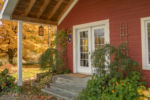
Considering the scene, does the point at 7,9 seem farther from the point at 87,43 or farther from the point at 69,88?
the point at 69,88

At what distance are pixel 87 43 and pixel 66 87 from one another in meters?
1.96

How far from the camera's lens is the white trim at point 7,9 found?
186 inches

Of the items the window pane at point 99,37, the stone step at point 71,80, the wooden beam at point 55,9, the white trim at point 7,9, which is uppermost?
the wooden beam at point 55,9

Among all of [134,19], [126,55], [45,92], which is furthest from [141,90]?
[45,92]

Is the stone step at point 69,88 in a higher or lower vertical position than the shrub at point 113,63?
lower

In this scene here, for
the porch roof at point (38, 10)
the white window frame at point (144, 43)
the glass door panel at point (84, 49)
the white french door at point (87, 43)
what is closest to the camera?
the white window frame at point (144, 43)

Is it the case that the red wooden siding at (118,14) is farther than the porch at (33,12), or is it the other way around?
the porch at (33,12)

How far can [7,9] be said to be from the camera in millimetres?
4902

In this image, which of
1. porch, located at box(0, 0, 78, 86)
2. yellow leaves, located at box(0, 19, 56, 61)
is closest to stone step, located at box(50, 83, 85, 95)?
porch, located at box(0, 0, 78, 86)

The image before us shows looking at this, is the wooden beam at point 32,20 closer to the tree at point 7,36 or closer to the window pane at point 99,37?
the window pane at point 99,37

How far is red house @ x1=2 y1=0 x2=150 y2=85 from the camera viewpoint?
3948 mm

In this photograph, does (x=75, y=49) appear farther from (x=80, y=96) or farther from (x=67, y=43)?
(x=80, y=96)

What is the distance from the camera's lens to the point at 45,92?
15.6 ft

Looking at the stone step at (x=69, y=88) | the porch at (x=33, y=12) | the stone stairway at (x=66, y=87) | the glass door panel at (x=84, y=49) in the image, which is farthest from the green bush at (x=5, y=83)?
the glass door panel at (x=84, y=49)
